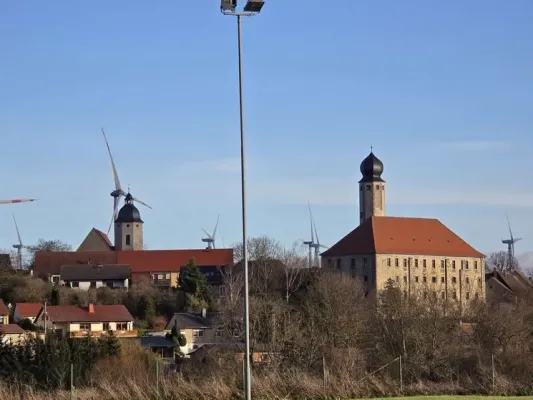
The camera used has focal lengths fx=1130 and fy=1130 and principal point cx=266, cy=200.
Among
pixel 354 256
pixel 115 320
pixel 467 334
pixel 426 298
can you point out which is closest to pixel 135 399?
pixel 467 334

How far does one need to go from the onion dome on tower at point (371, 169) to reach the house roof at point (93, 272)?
32.5m

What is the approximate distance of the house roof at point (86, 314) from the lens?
87.6m

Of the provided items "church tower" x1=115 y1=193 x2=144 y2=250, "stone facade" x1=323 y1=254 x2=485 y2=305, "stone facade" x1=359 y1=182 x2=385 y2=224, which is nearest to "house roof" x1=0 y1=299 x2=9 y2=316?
"stone facade" x1=323 y1=254 x2=485 y2=305

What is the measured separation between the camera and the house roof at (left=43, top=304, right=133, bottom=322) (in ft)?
287

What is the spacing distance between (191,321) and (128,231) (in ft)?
254

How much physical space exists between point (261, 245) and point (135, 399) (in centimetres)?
8004

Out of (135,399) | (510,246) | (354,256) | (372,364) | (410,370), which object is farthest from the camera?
(510,246)

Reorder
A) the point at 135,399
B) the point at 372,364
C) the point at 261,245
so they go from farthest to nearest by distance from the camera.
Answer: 1. the point at 261,245
2. the point at 372,364
3. the point at 135,399

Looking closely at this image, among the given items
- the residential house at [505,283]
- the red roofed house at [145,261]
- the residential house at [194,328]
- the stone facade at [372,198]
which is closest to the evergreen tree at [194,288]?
the residential house at [194,328]

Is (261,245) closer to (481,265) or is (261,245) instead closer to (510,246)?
(481,265)

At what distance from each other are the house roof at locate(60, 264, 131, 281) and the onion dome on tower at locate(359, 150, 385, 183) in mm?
32496

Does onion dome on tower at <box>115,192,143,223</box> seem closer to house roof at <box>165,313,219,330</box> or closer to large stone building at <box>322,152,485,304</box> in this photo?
large stone building at <box>322,152,485,304</box>

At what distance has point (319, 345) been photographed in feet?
135

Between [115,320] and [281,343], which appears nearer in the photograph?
[281,343]
